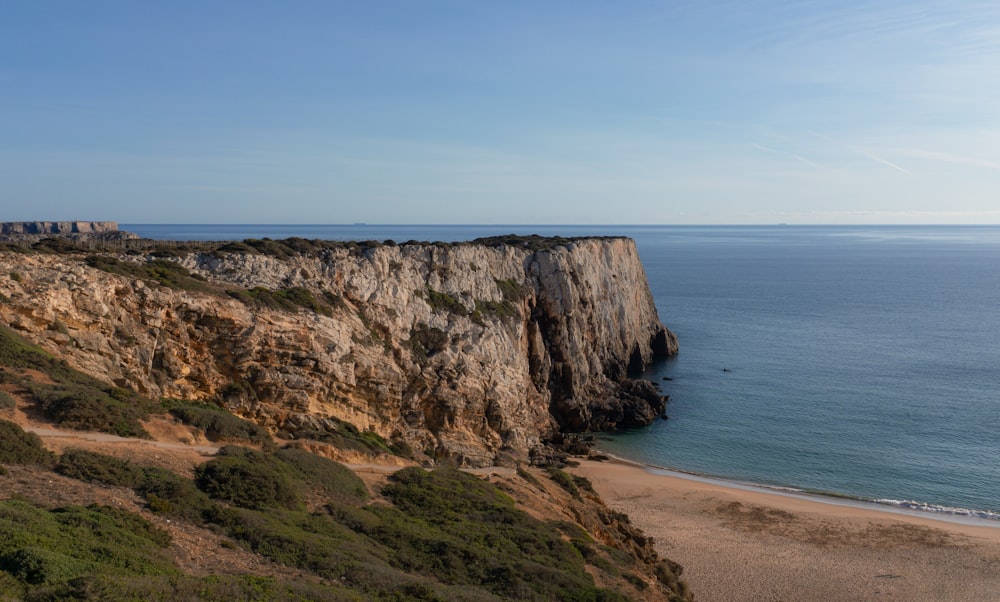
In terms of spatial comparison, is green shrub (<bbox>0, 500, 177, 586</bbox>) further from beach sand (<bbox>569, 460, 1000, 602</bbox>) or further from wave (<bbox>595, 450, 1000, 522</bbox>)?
wave (<bbox>595, 450, 1000, 522</bbox>)

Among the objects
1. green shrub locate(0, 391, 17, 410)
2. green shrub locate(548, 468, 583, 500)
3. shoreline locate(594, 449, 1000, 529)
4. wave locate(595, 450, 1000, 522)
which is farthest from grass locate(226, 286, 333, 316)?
shoreline locate(594, 449, 1000, 529)

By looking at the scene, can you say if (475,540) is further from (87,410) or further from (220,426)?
(87,410)

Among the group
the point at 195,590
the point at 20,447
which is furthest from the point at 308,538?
the point at 20,447

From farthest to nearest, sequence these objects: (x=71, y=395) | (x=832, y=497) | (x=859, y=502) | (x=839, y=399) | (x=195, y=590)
A: 1. (x=839, y=399)
2. (x=832, y=497)
3. (x=859, y=502)
4. (x=71, y=395)
5. (x=195, y=590)

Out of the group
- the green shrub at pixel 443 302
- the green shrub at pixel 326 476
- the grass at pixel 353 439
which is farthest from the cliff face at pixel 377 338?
the green shrub at pixel 326 476

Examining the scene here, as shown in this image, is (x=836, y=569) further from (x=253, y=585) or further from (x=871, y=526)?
(x=253, y=585)

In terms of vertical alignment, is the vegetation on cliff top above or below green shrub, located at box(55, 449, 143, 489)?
below

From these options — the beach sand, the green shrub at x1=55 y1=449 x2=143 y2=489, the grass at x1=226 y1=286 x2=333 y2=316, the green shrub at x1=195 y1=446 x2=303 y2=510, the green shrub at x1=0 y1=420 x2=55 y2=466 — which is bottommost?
the beach sand
